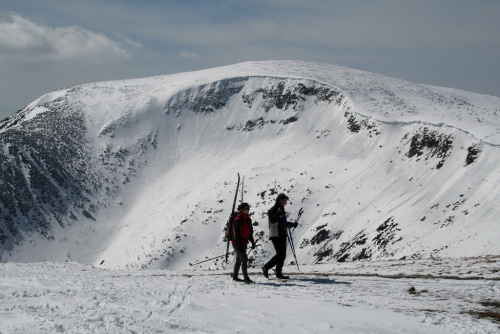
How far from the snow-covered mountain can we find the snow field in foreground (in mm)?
11571

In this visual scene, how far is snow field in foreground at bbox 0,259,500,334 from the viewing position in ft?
18.9

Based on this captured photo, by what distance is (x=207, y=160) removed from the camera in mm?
55188

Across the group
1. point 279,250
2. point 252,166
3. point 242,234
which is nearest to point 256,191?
point 252,166

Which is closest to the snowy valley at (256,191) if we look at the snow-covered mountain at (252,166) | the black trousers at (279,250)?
the snow-covered mountain at (252,166)

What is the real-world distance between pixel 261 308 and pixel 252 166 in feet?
131

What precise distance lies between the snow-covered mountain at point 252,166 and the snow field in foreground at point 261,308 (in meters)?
11.6

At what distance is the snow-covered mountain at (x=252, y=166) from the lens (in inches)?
1048

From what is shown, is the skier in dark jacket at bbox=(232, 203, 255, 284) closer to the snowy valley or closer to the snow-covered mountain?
the snowy valley

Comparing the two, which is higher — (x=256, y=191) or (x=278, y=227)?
(x=256, y=191)

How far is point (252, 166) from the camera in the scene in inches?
1853

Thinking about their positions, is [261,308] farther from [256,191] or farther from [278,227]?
[256,191]

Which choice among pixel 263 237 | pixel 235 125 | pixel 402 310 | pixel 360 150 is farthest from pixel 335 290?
pixel 235 125

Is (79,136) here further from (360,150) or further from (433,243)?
(433,243)

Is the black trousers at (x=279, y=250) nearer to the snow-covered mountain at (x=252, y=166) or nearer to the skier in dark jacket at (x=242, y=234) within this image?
the skier in dark jacket at (x=242, y=234)
